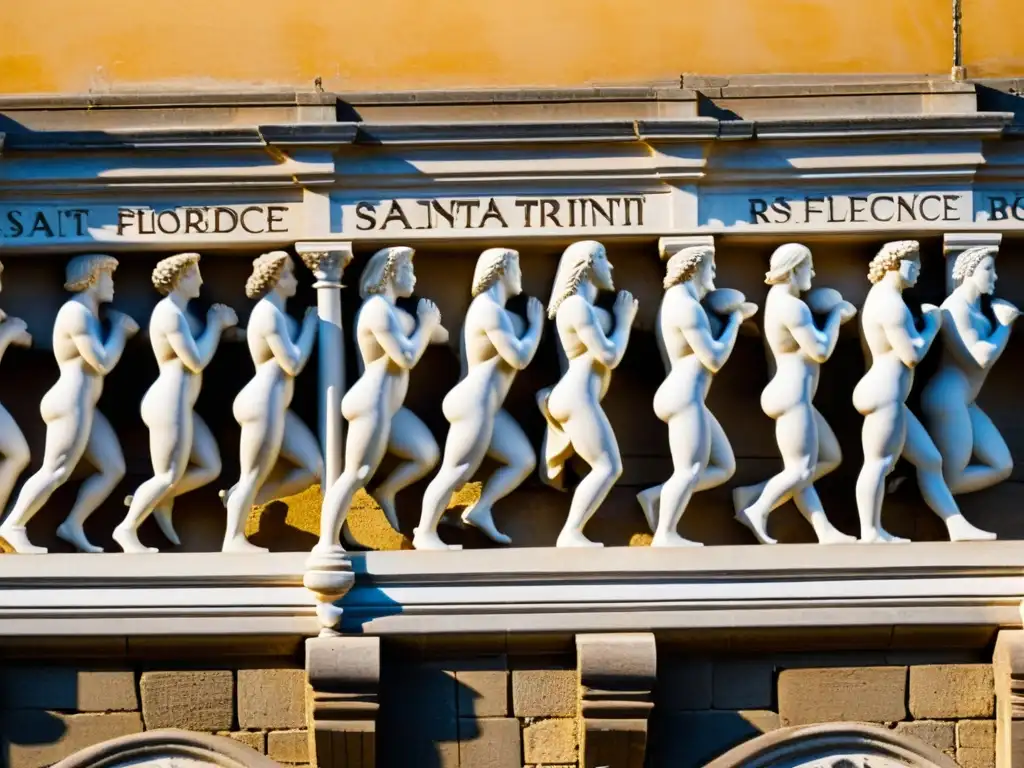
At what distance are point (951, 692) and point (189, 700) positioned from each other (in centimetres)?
341

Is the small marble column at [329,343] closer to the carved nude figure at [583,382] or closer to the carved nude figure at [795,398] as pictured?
the carved nude figure at [583,382]

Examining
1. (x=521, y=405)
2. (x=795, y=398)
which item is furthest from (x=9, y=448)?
(x=795, y=398)

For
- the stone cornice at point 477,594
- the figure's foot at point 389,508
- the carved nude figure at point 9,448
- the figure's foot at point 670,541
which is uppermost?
the carved nude figure at point 9,448

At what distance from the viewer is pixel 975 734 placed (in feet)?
50.5

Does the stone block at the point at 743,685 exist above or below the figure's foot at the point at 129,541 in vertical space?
below

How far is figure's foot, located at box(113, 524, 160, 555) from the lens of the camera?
1527 centimetres

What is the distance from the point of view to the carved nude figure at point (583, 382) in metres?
15.3

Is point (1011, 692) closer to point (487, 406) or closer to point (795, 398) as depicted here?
point (795, 398)

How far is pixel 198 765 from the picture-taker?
50.1 ft

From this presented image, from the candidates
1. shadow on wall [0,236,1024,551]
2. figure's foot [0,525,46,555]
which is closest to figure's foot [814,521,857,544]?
shadow on wall [0,236,1024,551]

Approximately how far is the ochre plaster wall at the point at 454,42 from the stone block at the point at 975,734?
3048 mm

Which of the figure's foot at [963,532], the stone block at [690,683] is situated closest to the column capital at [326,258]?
the stone block at [690,683]

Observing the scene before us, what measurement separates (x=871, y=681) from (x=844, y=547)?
2.07 feet

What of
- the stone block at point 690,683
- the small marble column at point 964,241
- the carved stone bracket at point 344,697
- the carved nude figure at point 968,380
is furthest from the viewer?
the small marble column at point 964,241
